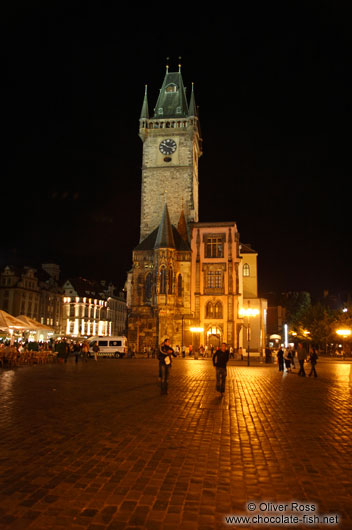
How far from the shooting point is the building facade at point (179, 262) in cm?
5622

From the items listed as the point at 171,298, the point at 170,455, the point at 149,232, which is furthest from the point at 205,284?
the point at 170,455

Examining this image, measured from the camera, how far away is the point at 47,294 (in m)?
98.1

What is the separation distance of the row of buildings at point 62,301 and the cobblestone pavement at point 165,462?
2918 inches

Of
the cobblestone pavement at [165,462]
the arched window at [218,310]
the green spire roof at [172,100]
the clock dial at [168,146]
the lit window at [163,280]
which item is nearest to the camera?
the cobblestone pavement at [165,462]

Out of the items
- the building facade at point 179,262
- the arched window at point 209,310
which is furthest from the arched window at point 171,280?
the arched window at point 209,310

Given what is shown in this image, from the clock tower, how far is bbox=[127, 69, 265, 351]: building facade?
0.46 feet

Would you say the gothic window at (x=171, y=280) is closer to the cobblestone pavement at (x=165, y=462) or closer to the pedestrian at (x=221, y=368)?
the pedestrian at (x=221, y=368)

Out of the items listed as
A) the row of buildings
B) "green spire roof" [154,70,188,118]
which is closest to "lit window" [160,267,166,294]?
"green spire roof" [154,70,188,118]

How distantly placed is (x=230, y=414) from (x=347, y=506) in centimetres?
641

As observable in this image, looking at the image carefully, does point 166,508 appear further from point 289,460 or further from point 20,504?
point 289,460

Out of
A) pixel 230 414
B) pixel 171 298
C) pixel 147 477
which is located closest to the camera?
pixel 147 477

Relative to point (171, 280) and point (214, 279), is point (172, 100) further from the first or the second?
point (171, 280)

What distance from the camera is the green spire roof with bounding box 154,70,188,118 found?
6794 cm

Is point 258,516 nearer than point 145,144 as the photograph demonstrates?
Yes
